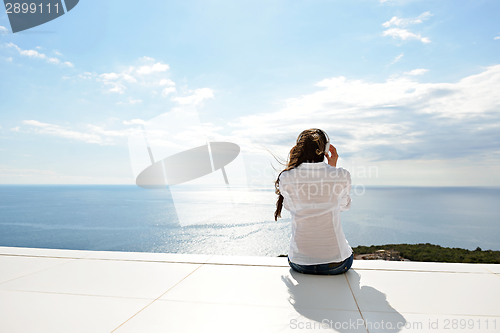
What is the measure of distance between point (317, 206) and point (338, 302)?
0.72 metres

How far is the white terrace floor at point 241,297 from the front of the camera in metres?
1.71

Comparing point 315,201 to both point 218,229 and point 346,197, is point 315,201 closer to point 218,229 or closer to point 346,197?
point 346,197

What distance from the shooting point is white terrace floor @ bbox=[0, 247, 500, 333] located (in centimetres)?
171

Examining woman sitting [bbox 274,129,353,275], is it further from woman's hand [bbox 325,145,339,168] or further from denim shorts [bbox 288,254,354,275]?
woman's hand [bbox 325,145,339,168]

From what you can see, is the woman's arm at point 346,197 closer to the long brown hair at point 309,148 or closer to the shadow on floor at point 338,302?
the long brown hair at point 309,148

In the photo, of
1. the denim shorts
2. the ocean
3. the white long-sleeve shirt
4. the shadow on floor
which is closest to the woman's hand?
the white long-sleeve shirt

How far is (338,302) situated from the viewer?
198cm

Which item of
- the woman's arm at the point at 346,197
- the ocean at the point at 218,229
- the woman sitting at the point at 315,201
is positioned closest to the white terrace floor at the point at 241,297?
the woman sitting at the point at 315,201

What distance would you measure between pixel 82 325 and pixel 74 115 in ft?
396

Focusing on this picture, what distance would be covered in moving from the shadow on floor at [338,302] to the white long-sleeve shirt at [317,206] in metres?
0.19

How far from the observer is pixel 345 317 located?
5.78ft

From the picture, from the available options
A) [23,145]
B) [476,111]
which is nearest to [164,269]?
[476,111]

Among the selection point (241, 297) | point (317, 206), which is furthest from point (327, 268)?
point (241, 297)

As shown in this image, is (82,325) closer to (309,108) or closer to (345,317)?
(345,317)
